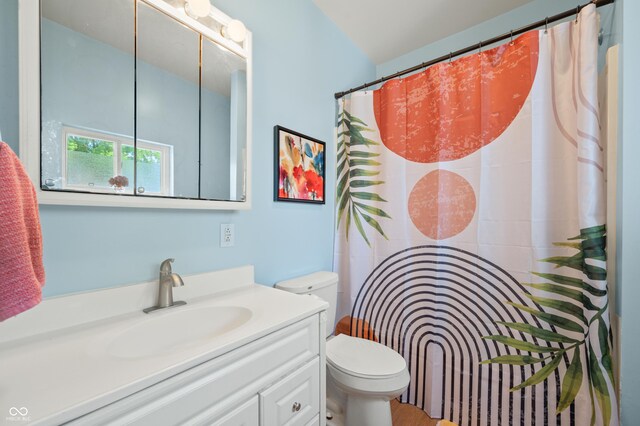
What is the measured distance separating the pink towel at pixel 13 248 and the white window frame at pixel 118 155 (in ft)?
1.11

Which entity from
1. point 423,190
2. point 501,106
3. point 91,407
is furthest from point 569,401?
point 91,407

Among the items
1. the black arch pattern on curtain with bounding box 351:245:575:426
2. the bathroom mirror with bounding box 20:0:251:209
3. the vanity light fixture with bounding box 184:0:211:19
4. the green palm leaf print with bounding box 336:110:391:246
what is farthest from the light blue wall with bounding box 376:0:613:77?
the vanity light fixture with bounding box 184:0:211:19

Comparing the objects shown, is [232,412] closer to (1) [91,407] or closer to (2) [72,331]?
(1) [91,407]

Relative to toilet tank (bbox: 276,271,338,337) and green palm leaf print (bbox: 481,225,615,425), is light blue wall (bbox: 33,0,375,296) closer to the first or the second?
toilet tank (bbox: 276,271,338,337)

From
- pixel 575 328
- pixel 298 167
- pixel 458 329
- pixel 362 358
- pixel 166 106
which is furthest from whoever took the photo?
pixel 298 167

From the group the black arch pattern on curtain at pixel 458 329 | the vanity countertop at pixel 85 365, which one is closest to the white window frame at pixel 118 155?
the vanity countertop at pixel 85 365

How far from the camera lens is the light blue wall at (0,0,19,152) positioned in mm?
739

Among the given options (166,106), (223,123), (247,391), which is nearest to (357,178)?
(223,123)

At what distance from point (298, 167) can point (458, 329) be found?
1.35 m

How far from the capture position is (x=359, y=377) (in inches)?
48.6

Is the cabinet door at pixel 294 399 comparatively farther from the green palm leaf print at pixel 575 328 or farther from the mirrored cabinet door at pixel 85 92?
the green palm leaf print at pixel 575 328

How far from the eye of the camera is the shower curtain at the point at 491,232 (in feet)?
3.84

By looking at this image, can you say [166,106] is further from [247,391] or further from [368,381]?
[368,381]

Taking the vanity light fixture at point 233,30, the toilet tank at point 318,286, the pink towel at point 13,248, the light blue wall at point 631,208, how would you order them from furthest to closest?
1. the toilet tank at point 318,286
2. the vanity light fixture at point 233,30
3. the light blue wall at point 631,208
4. the pink towel at point 13,248
